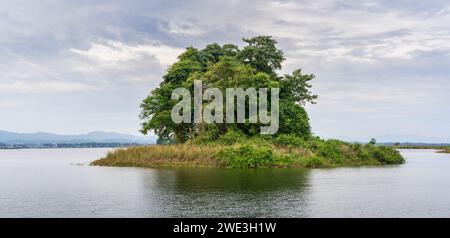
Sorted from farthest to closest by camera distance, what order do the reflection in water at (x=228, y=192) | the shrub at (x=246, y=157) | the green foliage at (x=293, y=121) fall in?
1. the green foliage at (x=293, y=121)
2. the shrub at (x=246, y=157)
3. the reflection in water at (x=228, y=192)

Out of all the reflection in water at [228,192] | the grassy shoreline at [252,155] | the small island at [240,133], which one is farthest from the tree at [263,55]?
the reflection in water at [228,192]

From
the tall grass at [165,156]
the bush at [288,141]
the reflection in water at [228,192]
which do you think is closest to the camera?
the reflection in water at [228,192]

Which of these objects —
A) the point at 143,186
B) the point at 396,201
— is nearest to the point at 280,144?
the point at 143,186

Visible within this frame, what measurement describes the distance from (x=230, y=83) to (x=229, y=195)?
69.5 ft

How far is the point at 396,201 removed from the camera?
22109mm

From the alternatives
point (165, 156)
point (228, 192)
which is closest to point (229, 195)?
point (228, 192)

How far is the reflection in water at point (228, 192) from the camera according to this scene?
1994 centimetres

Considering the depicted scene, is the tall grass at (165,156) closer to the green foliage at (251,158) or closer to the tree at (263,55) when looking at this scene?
the green foliage at (251,158)

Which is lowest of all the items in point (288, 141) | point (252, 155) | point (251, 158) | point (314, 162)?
point (314, 162)

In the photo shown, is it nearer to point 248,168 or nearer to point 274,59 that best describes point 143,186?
point 248,168

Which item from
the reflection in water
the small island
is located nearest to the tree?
the small island

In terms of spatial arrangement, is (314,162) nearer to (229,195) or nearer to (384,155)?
(384,155)

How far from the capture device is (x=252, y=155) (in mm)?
38969
